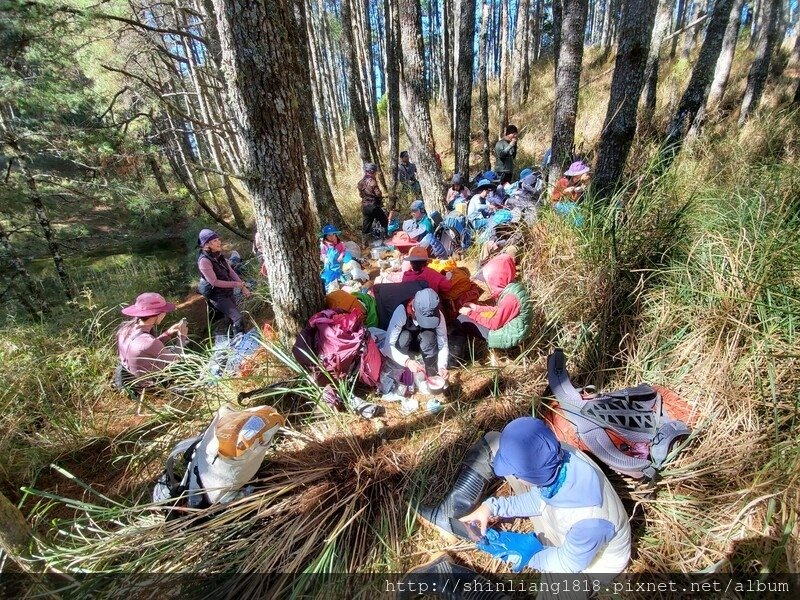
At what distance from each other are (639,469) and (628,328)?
115cm

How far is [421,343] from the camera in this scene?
9.57 ft

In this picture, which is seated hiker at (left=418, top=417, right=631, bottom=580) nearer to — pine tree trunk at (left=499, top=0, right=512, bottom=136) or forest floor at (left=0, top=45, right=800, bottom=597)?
forest floor at (left=0, top=45, right=800, bottom=597)

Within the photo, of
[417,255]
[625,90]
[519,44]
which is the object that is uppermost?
[519,44]

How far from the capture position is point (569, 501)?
1.70 meters

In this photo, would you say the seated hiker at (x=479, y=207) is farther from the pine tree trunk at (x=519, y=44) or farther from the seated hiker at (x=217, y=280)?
the pine tree trunk at (x=519, y=44)

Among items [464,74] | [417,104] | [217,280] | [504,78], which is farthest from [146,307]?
[504,78]

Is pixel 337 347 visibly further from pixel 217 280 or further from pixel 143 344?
pixel 217 280

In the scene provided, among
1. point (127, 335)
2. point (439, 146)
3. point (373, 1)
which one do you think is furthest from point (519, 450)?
point (373, 1)

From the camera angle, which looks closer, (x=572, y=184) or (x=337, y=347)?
(x=337, y=347)

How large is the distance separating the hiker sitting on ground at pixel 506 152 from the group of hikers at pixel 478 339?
173 cm

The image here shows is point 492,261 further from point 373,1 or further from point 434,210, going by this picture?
point 373,1

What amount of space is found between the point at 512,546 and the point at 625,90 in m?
4.21

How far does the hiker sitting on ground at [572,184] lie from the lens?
11.7 ft

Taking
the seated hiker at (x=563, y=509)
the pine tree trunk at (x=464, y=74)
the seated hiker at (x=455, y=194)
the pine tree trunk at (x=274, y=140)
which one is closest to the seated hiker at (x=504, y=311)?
the seated hiker at (x=563, y=509)
